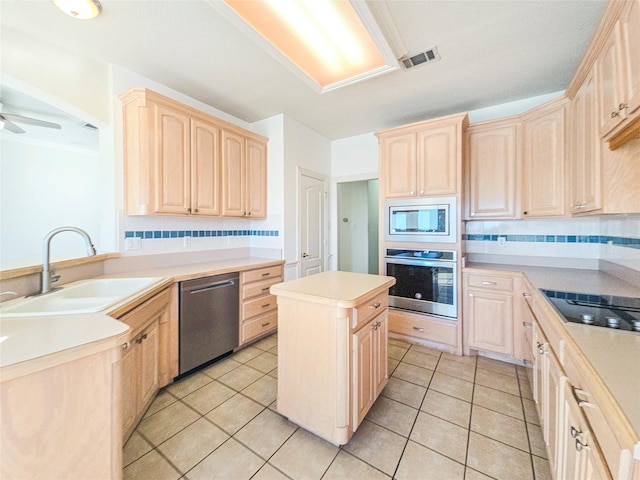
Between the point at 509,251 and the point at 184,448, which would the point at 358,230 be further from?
the point at 184,448

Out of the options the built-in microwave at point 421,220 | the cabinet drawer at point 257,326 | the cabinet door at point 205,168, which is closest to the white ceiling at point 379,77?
the cabinet door at point 205,168

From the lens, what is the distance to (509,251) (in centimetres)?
271

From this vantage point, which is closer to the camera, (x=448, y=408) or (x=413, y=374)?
(x=448, y=408)

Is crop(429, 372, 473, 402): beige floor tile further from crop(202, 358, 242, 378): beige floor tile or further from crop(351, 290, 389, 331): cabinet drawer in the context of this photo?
crop(202, 358, 242, 378): beige floor tile

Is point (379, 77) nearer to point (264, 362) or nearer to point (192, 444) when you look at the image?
point (264, 362)

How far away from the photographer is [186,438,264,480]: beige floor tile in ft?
4.21

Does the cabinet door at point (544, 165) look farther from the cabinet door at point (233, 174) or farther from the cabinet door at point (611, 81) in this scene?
the cabinet door at point (233, 174)

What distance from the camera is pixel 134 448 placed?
144 cm

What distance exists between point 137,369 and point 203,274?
805 mm

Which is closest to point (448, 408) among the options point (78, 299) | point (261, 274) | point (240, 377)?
point (240, 377)

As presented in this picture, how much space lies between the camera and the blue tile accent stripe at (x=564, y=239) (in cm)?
186

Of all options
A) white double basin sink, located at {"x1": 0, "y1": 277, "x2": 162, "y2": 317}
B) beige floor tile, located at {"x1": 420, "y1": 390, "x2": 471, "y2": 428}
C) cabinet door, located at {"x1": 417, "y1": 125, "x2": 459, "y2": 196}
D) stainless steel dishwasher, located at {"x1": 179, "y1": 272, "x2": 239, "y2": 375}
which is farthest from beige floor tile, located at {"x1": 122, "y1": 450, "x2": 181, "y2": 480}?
cabinet door, located at {"x1": 417, "y1": 125, "x2": 459, "y2": 196}

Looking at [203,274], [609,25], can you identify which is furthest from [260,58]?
[609,25]

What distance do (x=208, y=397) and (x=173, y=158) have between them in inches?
78.5
